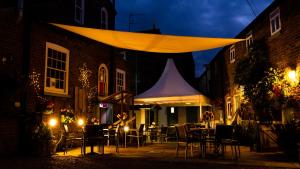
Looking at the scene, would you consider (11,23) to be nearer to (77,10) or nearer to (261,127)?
(77,10)

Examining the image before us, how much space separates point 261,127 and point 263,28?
12.6 ft

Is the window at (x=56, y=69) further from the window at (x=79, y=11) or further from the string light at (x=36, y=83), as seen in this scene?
the window at (x=79, y=11)

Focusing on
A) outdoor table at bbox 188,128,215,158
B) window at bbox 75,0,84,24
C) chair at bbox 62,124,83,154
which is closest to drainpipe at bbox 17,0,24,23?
chair at bbox 62,124,83,154

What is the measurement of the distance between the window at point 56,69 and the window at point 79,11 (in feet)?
8.25

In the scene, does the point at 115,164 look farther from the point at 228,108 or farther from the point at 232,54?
the point at 228,108

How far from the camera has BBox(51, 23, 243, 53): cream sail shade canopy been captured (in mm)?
8297

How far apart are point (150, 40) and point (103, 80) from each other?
467 cm

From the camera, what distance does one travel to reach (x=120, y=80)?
48.0 ft

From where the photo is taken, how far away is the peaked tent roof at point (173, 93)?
13.0 m

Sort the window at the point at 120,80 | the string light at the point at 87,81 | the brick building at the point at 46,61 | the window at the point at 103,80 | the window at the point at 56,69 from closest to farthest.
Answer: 1. the brick building at the point at 46,61
2. the window at the point at 56,69
3. the string light at the point at 87,81
4. the window at the point at 103,80
5. the window at the point at 120,80

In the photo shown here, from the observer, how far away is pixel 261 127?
893cm

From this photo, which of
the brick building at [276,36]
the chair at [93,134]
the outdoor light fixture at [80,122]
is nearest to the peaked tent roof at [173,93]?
the brick building at [276,36]

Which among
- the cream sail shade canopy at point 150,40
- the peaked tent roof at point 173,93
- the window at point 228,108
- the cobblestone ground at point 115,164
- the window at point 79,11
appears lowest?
the cobblestone ground at point 115,164

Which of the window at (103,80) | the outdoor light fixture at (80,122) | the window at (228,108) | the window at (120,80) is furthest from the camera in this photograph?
the window at (228,108)
